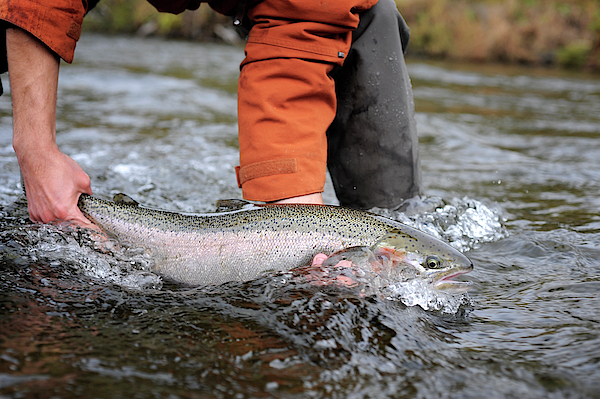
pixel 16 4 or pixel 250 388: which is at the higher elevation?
pixel 16 4

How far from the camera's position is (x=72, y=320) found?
1.84 metres

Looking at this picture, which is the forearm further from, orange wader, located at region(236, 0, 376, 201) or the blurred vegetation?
the blurred vegetation

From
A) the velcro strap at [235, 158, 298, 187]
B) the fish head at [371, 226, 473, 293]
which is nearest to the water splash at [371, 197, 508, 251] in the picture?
the fish head at [371, 226, 473, 293]

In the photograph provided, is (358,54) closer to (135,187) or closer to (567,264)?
(567,264)

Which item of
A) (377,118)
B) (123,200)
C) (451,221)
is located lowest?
(451,221)

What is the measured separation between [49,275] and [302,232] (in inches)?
43.0

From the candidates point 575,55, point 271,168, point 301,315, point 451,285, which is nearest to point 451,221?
point 451,285

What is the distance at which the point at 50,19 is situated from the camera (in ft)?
7.73

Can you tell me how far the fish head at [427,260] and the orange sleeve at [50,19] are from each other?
1.71m

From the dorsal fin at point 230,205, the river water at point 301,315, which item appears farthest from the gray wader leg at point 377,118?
the dorsal fin at point 230,205

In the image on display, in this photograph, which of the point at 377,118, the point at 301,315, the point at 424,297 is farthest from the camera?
the point at 377,118

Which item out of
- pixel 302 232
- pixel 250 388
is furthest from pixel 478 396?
pixel 302 232

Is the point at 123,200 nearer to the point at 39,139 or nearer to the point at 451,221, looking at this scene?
the point at 39,139

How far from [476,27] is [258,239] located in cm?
2126
